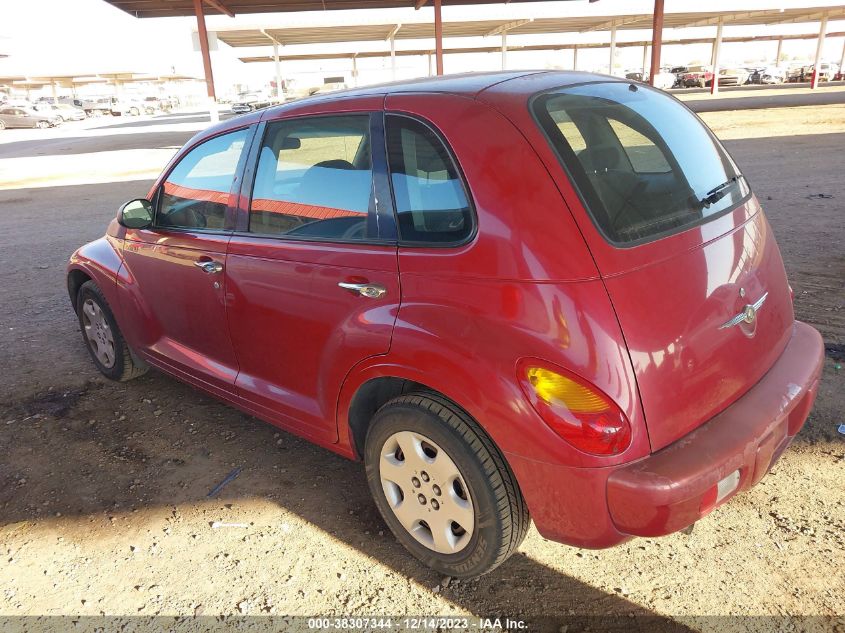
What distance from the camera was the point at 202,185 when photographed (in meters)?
3.25

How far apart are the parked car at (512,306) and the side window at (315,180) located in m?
0.01

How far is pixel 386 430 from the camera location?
7.73ft

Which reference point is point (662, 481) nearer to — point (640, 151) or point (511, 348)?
point (511, 348)

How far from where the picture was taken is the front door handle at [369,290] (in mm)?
2283

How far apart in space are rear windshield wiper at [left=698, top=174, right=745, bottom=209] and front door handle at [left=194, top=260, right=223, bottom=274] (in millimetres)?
2097

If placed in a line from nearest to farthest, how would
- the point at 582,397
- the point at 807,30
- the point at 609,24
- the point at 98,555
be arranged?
the point at 582,397
the point at 98,555
the point at 609,24
the point at 807,30

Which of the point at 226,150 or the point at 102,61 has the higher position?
the point at 102,61

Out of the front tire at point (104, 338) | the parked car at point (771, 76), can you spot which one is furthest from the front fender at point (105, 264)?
the parked car at point (771, 76)

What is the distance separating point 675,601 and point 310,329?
67.0 inches

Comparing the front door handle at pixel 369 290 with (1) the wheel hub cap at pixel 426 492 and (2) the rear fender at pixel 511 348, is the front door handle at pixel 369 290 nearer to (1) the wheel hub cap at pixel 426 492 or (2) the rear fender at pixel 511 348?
(2) the rear fender at pixel 511 348

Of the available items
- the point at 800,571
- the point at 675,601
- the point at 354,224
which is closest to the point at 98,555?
the point at 354,224

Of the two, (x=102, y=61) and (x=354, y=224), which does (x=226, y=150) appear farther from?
(x=102, y=61)

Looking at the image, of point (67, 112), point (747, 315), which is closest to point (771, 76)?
point (67, 112)

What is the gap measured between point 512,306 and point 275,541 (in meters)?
1.54
